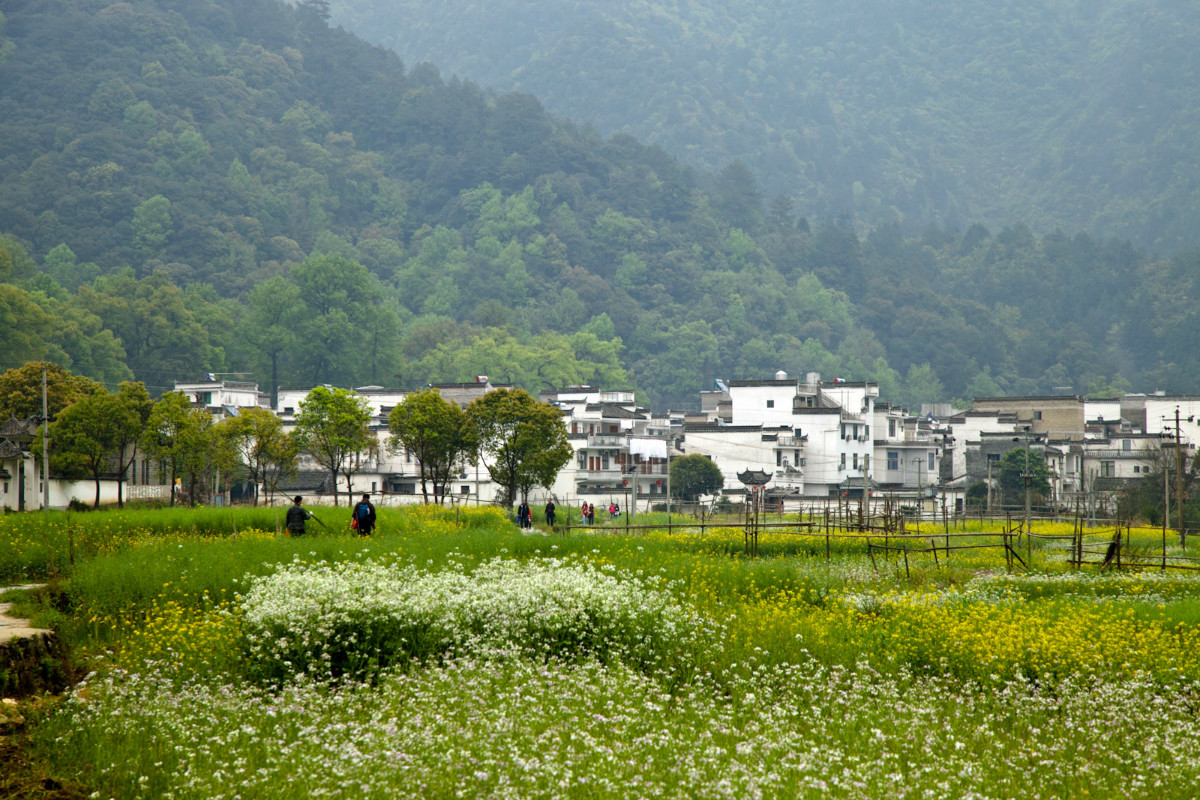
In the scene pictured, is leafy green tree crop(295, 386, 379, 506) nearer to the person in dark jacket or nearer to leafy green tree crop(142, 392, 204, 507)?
leafy green tree crop(142, 392, 204, 507)

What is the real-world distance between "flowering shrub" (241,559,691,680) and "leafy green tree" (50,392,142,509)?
2841cm

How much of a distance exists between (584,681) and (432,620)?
2718 millimetres

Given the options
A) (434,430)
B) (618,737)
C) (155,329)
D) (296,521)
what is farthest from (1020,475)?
(155,329)

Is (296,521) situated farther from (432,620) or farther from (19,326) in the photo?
(19,326)

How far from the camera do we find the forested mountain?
122062mm

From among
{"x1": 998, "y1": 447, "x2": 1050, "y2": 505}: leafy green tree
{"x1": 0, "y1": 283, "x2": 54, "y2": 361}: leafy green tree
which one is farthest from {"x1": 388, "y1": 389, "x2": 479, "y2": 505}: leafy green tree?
{"x1": 0, "y1": 283, "x2": 54, "y2": 361}: leafy green tree

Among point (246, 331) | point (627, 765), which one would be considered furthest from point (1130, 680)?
point (246, 331)

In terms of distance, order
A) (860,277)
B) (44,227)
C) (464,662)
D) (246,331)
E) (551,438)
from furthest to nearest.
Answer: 1. (860,277)
2. (44,227)
3. (246,331)
4. (551,438)
5. (464,662)

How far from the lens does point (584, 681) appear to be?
13547 millimetres

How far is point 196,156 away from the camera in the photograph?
520ft

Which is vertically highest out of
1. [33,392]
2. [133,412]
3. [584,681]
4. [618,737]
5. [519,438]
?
[33,392]

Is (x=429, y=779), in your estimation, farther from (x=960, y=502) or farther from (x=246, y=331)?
(x=246, y=331)

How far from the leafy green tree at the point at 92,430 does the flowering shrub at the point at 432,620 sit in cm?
2841

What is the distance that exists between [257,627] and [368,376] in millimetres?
106665
